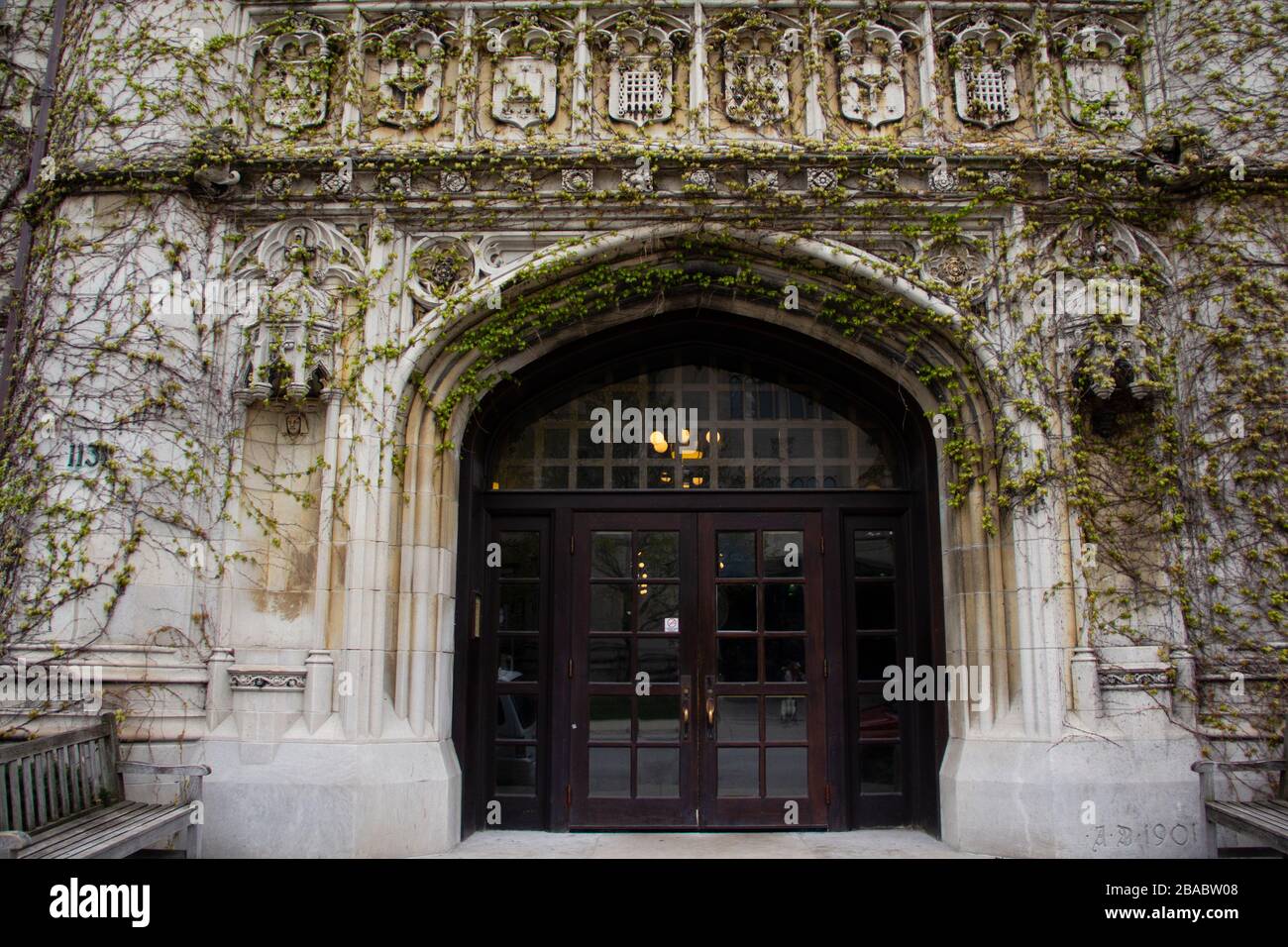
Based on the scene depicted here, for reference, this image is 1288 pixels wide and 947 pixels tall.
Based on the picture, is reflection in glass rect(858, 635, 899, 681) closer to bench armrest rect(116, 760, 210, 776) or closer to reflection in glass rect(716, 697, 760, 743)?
reflection in glass rect(716, 697, 760, 743)

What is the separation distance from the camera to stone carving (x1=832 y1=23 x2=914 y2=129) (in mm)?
6711

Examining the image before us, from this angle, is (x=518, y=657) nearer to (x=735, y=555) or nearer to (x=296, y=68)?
(x=735, y=555)

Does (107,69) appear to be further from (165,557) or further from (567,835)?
(567,835)

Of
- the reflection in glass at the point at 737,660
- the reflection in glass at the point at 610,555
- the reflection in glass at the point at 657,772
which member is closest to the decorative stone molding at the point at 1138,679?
the reflection in glass at the point at 737,660

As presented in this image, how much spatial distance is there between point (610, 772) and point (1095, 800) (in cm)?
327

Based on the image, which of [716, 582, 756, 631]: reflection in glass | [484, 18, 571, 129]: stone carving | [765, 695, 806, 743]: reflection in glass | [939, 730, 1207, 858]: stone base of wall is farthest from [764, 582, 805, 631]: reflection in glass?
[484, 18, 571, 129]: stone carving

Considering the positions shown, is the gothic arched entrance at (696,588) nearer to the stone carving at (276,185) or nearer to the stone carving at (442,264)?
the stone carving at (442,264)

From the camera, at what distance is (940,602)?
683 centimetres

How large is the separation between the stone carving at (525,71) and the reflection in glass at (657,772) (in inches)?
185

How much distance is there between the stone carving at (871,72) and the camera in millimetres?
6711

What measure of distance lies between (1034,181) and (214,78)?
5892mm

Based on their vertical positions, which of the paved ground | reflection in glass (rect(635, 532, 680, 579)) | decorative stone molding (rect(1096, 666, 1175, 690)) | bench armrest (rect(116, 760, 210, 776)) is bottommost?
the paved ground

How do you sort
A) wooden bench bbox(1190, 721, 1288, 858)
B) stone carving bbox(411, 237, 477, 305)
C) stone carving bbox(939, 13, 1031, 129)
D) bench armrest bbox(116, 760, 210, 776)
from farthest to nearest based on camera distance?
stone carving bbox(939, 13, 1031, 129) → stone carving bbox(411, 237, 477, 305) → bench armrest bbox(116, 760, 210, 776) → wooden bench bbox(1190, 721, 1288, 858)

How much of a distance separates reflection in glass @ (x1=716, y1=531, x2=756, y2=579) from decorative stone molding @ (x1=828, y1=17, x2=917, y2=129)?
3.18 metres
